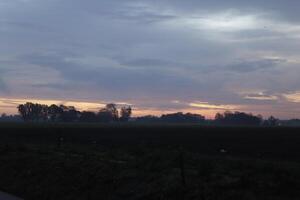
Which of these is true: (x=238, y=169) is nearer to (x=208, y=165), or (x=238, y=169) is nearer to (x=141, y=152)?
(x=208, y=165)

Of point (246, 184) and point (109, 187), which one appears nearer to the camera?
point (246, 184)

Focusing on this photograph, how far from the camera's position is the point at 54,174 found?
18.8 meters

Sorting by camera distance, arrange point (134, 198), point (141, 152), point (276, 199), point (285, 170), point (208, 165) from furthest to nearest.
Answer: point (141, 152) < point (208, 165) < point (285, 170) < point (134, 198) < point (276, 199)

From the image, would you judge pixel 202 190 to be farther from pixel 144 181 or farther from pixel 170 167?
pixel 170 167

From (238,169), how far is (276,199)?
523cm

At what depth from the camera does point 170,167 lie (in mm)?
17906

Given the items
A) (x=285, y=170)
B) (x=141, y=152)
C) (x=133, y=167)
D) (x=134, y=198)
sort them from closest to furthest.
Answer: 1. (x=134, y=198)
2. (x=285, y=170)
3. (x=133, y=167)
4. (x=141, y=152)

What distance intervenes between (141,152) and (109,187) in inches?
417

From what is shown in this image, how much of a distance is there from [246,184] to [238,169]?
11.4 ft

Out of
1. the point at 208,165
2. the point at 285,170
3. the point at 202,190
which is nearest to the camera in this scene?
the point at 202,190

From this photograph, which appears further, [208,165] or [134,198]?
[208,165]

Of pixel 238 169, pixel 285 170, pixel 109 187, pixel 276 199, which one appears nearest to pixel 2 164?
pixel 109 187

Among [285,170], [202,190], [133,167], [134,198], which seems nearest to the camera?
[202,190]

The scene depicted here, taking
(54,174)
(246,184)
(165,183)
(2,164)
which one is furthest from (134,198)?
(2,164)
